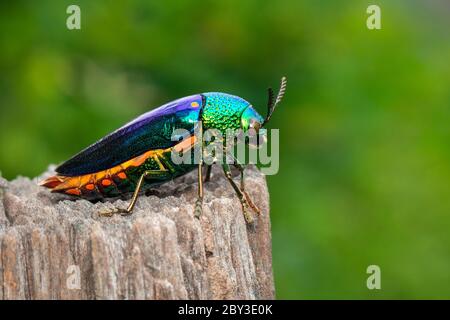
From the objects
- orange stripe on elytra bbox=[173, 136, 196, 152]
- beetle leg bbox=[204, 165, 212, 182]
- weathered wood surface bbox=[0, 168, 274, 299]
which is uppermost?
orange stripe on elytra bbox=[173, 136, 196, 152]

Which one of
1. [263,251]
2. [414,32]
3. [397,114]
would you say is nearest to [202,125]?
[263,251]

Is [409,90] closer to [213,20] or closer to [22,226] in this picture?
[213,20]

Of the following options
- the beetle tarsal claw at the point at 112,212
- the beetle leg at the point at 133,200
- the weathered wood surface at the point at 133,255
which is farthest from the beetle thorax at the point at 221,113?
the beetle tarsal claw at the point at 112,212

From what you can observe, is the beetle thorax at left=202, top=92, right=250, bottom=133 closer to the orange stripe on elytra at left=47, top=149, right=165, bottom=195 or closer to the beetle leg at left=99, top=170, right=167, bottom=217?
the orange stripe on elytra at left=47, top=149, right=165, bottom=195

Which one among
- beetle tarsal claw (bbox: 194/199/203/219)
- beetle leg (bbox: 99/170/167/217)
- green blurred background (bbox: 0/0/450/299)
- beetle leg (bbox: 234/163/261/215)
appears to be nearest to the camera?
beetle tarsal claw (bbox: 194/199/203/219)

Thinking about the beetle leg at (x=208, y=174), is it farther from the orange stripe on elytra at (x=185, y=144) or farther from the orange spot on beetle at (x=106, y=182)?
the orange spot on beetle at (x=106, y=182)

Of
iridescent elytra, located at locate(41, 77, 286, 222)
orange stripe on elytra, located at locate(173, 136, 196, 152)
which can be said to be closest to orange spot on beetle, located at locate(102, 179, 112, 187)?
iridescent elytra, located at locate(41, 77, 286, 222)
